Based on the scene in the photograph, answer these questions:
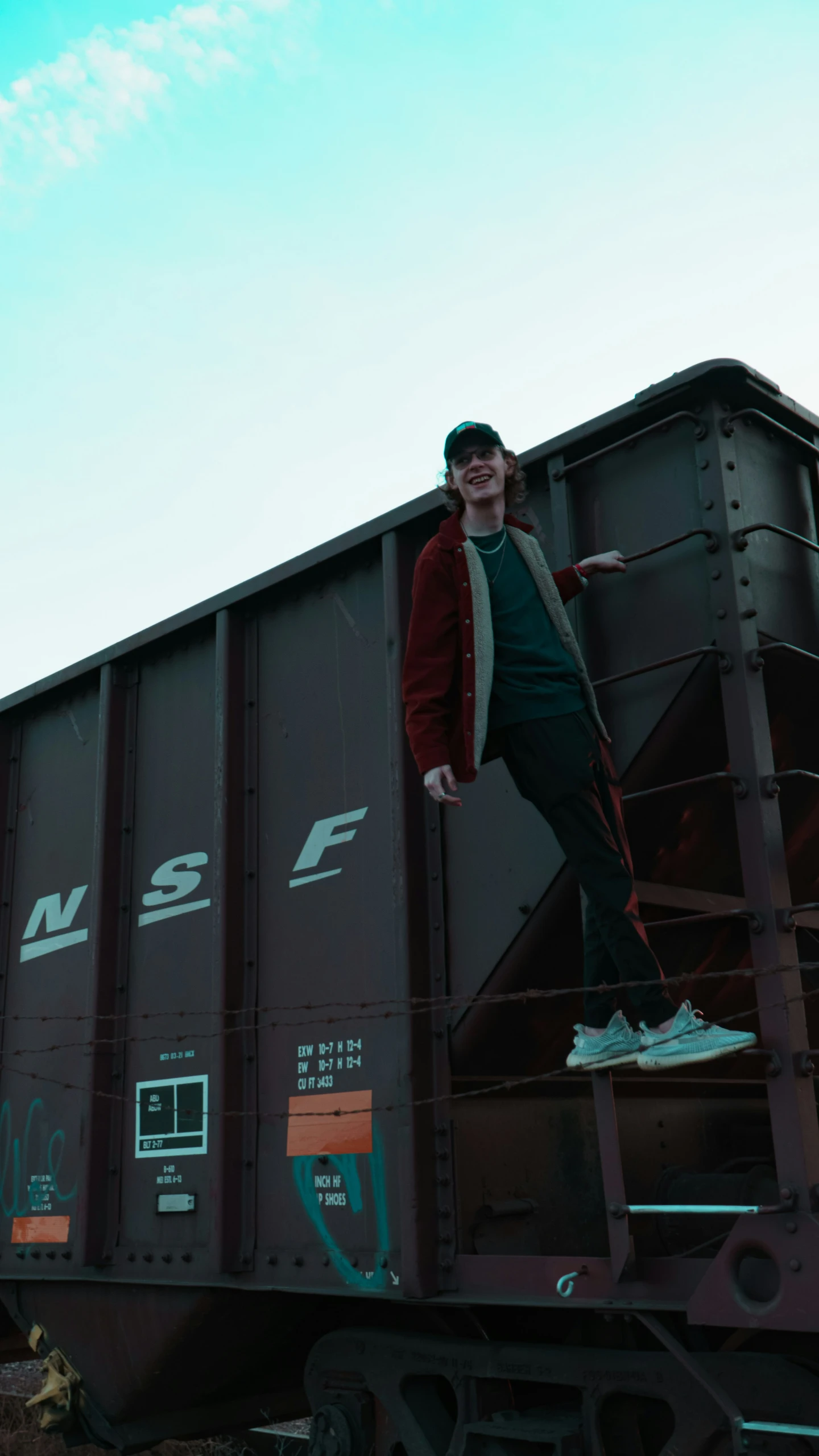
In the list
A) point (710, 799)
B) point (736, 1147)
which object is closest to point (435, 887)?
point (710, 799)

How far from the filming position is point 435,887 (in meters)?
4.31

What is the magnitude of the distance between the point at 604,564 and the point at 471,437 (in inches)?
23.1

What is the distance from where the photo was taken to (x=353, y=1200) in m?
4.25

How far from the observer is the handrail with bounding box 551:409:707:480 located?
3809 mm

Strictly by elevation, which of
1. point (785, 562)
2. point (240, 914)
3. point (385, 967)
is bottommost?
point (385, 967)

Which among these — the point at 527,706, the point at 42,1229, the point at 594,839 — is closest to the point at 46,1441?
the point at 42,1229

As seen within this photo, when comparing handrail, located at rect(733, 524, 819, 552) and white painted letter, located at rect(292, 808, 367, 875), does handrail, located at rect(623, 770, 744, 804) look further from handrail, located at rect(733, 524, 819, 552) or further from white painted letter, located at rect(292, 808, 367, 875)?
white painted letter, located at rect(292, 808, 367, 875)

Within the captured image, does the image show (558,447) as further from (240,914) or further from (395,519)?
(240,914)

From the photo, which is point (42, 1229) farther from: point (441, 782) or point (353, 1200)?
point (441, 782)

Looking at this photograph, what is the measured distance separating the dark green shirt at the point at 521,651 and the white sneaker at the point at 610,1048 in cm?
92

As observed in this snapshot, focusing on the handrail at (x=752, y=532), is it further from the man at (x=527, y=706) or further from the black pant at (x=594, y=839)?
the black pant at (x=594, y=839)

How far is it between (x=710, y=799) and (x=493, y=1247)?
168cm

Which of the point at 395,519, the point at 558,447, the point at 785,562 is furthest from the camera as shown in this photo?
the point at 395,519

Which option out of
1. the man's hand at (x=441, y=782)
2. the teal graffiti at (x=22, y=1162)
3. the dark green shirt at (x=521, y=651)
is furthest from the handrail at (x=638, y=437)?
the teal graffiti at (x=22, y=1162)
